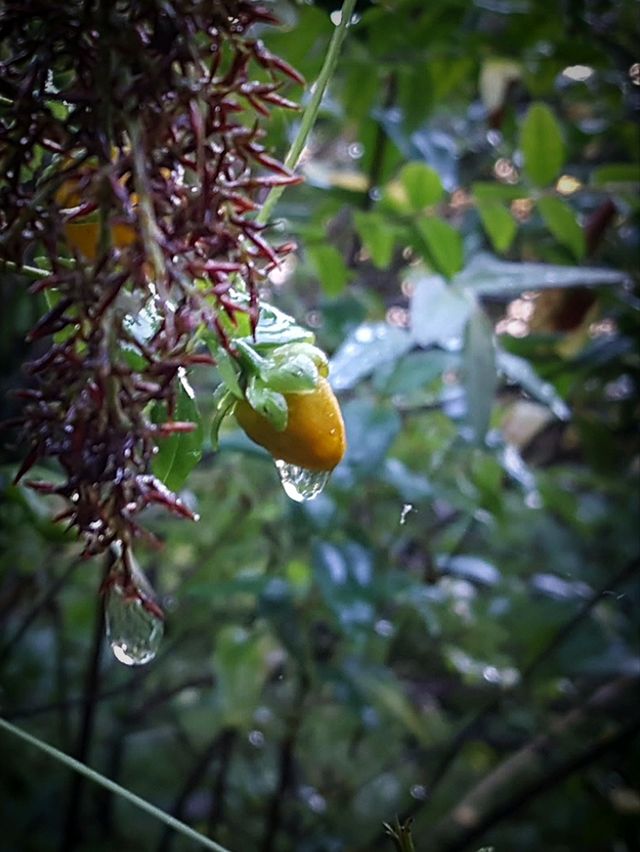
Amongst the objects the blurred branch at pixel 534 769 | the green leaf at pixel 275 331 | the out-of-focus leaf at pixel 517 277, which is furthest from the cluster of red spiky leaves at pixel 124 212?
the blurred branch at pixel 534 769

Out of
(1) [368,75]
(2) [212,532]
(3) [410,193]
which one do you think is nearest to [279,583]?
(2) [212,532]

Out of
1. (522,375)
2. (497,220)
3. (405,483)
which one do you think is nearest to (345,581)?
(405,483)

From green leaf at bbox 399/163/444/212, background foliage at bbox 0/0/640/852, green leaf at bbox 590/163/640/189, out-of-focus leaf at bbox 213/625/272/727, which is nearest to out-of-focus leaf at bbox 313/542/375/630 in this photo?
background foliage at bbox 0/0/640/852

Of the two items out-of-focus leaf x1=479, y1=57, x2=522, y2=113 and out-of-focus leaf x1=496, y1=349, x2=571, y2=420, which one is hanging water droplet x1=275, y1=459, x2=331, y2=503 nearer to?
out-of-focus leaf x1=496, y1=349, x2=571, y2=420

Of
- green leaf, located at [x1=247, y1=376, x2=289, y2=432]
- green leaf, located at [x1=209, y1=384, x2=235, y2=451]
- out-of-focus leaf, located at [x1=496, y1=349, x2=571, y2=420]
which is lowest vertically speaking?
out-of-focus leaf, located at [x1=496, y1=349, x2=571, y2=420]

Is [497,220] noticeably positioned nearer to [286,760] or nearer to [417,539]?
[417,539]
